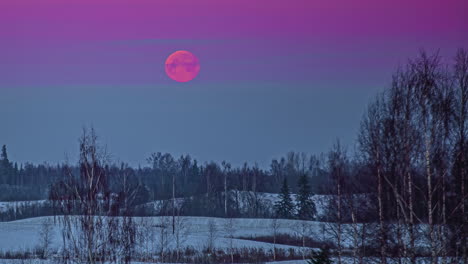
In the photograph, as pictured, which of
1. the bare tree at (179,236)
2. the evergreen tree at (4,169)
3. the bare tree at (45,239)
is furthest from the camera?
the evergreen tree at (4,169)

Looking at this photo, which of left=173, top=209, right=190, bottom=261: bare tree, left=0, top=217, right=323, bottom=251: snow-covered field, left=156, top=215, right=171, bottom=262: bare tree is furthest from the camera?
Result: left=0, top=217, right=323, bottom=251: snow-covered field

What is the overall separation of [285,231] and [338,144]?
24.6 meters

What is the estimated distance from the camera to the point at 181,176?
120 metres

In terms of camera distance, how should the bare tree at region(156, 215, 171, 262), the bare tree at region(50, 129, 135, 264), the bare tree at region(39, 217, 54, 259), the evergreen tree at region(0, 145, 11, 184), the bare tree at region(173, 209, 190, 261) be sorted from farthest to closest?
1. the evergreen tree at region(0, 145, 11, 184)
2. the bare tree at region(173, 209, 190, 261)
3. the bare tree at region(156, 215, 171, 262)
4. the bare tree at region(39, 217, 54, 259)
5. the bare tree at region(50, 129, 135, 264)

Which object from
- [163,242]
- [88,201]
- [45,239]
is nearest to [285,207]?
[163,242]

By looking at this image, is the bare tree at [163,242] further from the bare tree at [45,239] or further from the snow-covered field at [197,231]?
the bare tree at [45,239]

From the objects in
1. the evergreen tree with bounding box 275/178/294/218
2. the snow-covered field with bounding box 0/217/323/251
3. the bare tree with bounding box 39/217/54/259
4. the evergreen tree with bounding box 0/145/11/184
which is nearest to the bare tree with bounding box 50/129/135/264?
the bare tree with bounding box 39/217/54/259

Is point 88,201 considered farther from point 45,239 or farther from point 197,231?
point 197,231

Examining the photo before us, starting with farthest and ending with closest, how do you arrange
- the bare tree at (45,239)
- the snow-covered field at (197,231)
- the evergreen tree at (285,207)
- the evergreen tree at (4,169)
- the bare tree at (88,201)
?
the evergreen tree at (4,169) < the evergreen tree at (285,207) < the snow-covered field at (197,231) < the bare tree at (45,239) < the bare tree at (88,201)

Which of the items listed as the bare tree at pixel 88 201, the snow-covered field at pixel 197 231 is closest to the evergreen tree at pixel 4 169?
the snow-covered field at pixel 197 231

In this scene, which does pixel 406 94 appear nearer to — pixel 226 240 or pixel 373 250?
pixel 373 250

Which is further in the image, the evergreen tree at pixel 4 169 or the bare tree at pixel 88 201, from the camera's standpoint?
the evergreen tree at pixel 4 169

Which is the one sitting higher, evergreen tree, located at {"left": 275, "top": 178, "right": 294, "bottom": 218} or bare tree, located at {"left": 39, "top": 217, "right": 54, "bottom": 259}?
evergreen tree, located at {"left": 275, "top": 178, "right": 294, "bottom": 218}

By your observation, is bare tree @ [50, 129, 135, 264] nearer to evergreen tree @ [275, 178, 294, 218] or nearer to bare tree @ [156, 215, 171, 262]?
bare tree @ [156, 215, 171, 262]
